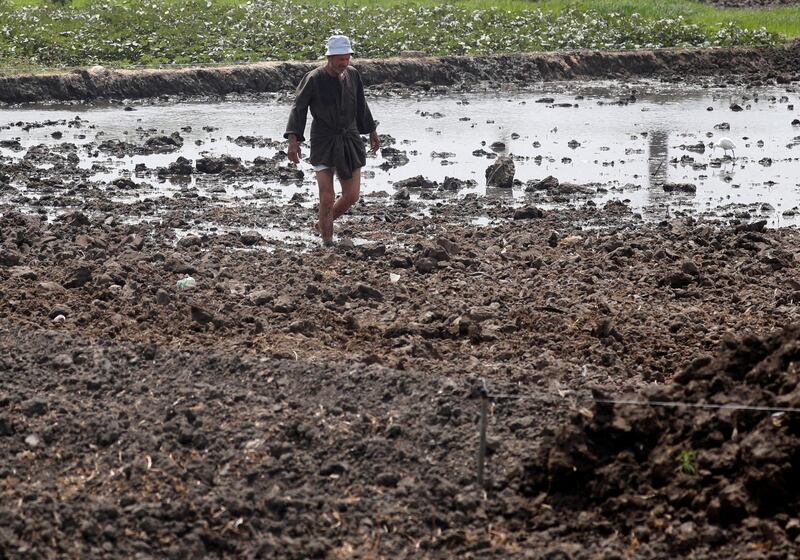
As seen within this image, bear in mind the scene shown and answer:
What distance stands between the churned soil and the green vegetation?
669 inches

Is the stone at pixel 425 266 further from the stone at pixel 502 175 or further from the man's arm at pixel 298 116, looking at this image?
the stone at pixel 502 175

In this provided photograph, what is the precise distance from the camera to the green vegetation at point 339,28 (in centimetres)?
2639

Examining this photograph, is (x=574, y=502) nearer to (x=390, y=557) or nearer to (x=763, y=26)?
(x=390, y=557)

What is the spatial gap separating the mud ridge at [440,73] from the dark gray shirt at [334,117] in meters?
14.0

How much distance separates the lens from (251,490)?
5.20m

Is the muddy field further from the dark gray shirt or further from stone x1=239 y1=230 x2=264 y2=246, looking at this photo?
the dark gray shirt

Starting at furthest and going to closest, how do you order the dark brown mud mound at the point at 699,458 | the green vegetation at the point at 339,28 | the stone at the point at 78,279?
the green vegetation at the point at 339,28
the stone at the point at 78,279
the dark brown mud mound at the point at 699,458

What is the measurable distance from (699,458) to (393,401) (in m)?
1.59

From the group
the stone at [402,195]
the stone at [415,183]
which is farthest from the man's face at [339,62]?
the stone at [415,183]

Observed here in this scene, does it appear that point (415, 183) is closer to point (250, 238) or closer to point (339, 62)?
point (250, 238)

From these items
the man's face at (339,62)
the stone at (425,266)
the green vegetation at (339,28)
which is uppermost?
the man's face at (339,62)

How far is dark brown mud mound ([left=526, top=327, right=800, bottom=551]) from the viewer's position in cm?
482

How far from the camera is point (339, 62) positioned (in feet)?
32.8

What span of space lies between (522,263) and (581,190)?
12.5 feet
